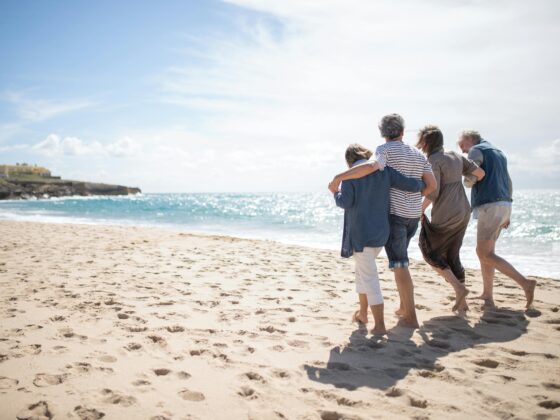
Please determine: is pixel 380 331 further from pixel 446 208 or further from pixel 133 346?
pixel 133 346

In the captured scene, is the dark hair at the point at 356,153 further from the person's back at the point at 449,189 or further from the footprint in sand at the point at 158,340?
the footprint in sand at the point at 158,340

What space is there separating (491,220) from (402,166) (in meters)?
1.65

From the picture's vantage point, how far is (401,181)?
346cm

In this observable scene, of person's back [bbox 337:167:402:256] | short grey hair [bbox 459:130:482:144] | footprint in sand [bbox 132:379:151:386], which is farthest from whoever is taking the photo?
short grey hair [bbox 459:130:482:144]

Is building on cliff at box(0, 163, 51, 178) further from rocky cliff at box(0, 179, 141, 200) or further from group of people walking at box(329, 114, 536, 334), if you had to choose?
group of people walking at box(329, 114, 536, 334)

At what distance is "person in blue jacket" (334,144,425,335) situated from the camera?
3.41 meters

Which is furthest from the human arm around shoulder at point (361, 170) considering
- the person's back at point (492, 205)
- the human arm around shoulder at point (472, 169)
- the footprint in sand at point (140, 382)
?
the footprint in sand at point (140, 382)

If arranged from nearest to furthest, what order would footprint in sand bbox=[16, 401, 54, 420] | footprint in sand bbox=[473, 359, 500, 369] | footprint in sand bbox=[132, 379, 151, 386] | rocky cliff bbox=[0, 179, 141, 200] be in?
1. footprint in sand bbox=[16, 401, 54, 420]
2. footprint in sand bbox=[132, 379, 151, 386]
3. footprint in sand bbox=[473, 359, 500, 369]
4. rocky cliff bbox=[0, 179, 141, 200]

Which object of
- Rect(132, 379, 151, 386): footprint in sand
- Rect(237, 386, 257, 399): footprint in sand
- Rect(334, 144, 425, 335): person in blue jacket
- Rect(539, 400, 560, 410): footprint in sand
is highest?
Rect(334, 144, 425, 335): person in blue jacket

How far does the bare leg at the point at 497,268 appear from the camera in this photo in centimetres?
426

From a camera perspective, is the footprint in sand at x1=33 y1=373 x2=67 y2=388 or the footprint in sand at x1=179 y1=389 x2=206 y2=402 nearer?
the footprint in sand at x1=179 y1=389 x2=206 y2=402

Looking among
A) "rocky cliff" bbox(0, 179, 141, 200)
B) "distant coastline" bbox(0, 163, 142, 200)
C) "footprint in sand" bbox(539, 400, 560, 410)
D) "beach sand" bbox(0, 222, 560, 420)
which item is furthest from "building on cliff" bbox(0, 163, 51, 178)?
"footprint in sand" bbox(539, 400, 560, 410)

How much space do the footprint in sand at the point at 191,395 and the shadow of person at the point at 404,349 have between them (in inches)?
32.0

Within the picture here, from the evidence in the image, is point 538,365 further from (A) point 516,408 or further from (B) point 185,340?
(B) point 185,340
